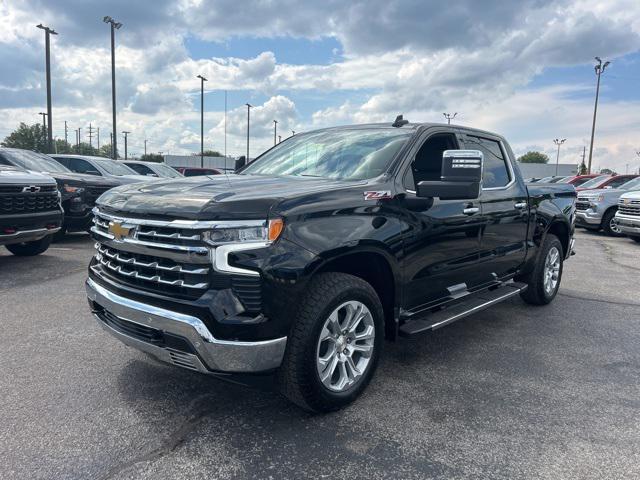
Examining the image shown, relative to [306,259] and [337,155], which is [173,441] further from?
[337,155]

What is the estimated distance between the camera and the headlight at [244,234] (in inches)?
105

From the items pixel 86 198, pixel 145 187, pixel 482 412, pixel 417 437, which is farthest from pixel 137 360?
pixel 86 198

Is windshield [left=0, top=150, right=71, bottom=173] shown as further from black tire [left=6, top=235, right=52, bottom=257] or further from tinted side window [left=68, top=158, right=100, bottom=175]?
black tire [left=6, top=235, right=52, bottom=257]

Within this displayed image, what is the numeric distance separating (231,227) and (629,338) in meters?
4.10

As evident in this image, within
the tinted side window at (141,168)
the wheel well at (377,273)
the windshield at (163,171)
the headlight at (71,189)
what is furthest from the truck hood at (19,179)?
the windshield at (163,171)

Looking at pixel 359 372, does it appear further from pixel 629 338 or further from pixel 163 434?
pixel 629 338

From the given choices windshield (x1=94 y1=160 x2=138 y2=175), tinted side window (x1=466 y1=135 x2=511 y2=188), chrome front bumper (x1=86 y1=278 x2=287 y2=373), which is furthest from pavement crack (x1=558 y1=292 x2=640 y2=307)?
windshield (x1=94 y1=160 x2=138 y2=175)

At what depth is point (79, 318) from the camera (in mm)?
4949

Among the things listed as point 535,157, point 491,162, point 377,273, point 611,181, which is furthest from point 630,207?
point 535,157

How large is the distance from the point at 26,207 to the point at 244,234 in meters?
5.61

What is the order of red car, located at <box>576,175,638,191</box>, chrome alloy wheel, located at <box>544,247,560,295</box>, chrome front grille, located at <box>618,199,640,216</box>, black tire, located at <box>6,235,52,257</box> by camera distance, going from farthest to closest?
red car, located at <box>576,175,638,191</box> → chrome front grille, located at <box>618,199,640,216</box> → black tire, located at <box>6,235,52,257</box> → chrome alloy wheel, located at <box>544,247,560,295</box>

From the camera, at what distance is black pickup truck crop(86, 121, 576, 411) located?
104 inches

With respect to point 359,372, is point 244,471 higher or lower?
lower

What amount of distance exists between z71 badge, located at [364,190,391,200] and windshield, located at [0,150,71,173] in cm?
795
